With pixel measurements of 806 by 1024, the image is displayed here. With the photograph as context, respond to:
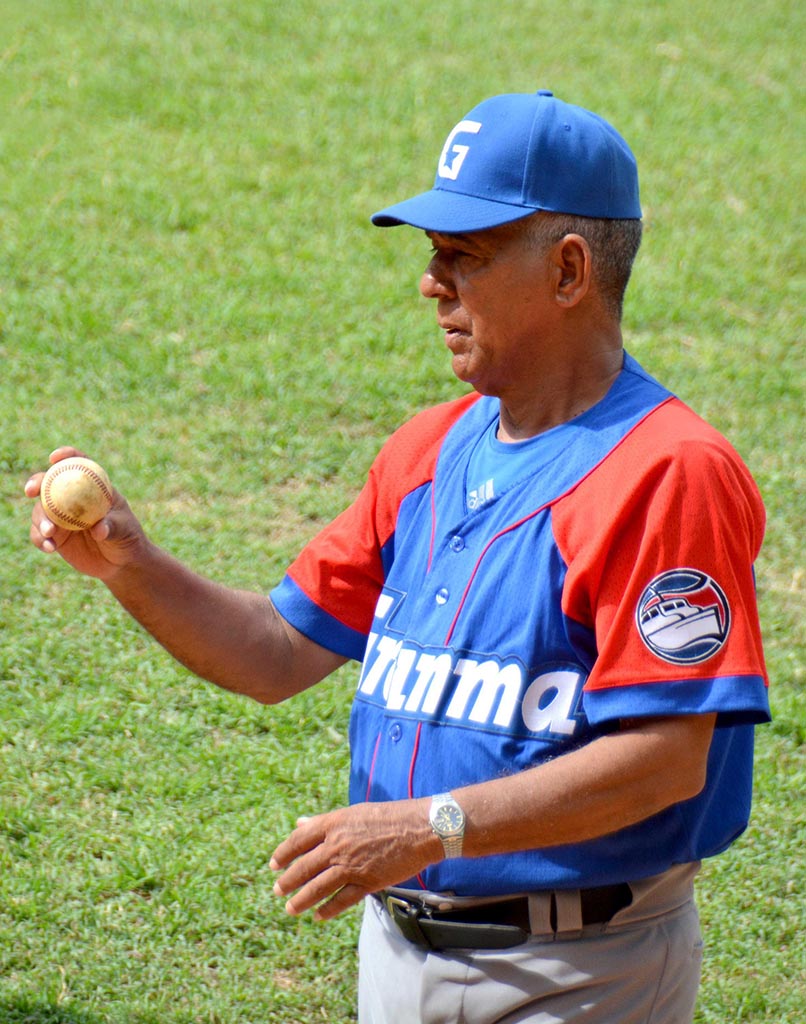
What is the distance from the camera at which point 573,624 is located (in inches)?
90.9

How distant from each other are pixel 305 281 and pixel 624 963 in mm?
5757

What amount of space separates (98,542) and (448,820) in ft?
3.13

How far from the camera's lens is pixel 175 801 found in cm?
452

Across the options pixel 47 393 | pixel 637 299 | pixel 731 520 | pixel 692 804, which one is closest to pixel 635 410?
pixel 731 520

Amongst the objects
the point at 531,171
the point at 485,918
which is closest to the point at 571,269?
the point at 531,171

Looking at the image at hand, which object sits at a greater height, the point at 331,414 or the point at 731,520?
the point at 731,520

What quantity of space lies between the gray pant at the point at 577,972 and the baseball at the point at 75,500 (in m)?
1.02

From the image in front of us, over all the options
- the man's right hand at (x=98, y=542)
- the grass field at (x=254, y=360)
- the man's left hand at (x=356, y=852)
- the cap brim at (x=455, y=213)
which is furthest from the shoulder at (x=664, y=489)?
the grass field at (x=254, y=360)

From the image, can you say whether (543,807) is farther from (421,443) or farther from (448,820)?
(421,443)

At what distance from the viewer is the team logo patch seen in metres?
2.15

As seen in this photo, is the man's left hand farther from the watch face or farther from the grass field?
the grass field

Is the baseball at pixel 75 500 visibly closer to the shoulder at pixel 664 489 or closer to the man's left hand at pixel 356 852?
the man's left hand at pixel 356 852

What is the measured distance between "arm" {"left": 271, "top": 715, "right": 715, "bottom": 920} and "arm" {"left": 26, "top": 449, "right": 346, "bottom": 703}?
0.67 m

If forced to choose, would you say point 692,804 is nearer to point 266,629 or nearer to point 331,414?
point 266,629
